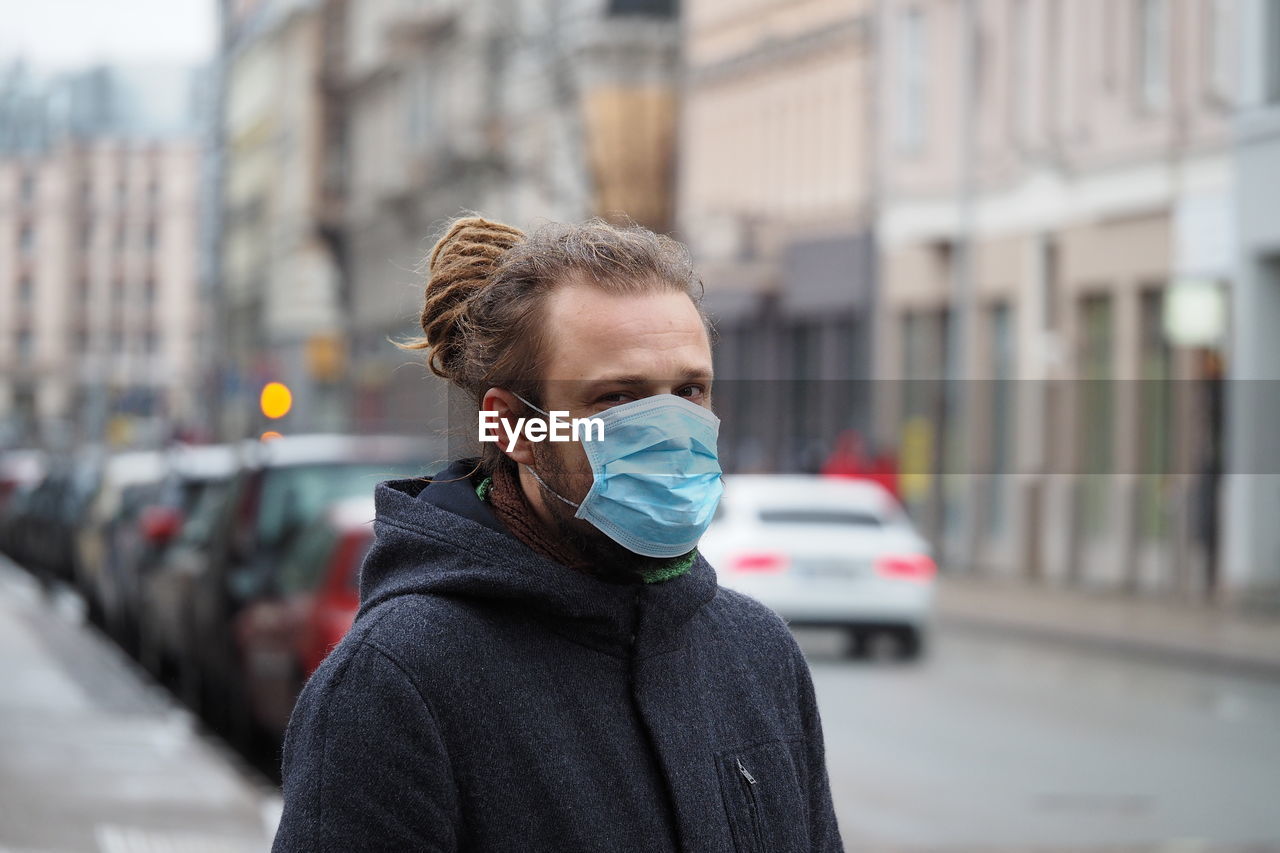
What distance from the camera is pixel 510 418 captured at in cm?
283

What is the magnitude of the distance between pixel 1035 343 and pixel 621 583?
103ft

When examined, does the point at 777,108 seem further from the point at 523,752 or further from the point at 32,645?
the point at 523,752

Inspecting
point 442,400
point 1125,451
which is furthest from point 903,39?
point 442,400

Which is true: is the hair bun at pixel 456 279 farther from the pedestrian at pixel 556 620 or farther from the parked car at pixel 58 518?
the parked car at pixel 58 518

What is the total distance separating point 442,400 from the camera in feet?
10.3

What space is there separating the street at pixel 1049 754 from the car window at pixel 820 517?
1.19 m

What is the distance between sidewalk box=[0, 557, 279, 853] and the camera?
938 cm

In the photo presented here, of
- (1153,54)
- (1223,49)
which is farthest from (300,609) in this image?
(1153,54)

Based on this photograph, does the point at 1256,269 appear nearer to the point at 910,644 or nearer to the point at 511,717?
the point at 910,644

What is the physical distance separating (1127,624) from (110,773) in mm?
14136

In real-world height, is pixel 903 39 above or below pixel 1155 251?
above

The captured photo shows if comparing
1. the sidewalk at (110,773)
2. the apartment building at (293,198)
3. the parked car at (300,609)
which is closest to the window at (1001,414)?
the sidewalk at (110,773)

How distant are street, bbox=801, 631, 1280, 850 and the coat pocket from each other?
7.41m

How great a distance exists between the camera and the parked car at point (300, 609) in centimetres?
1148
